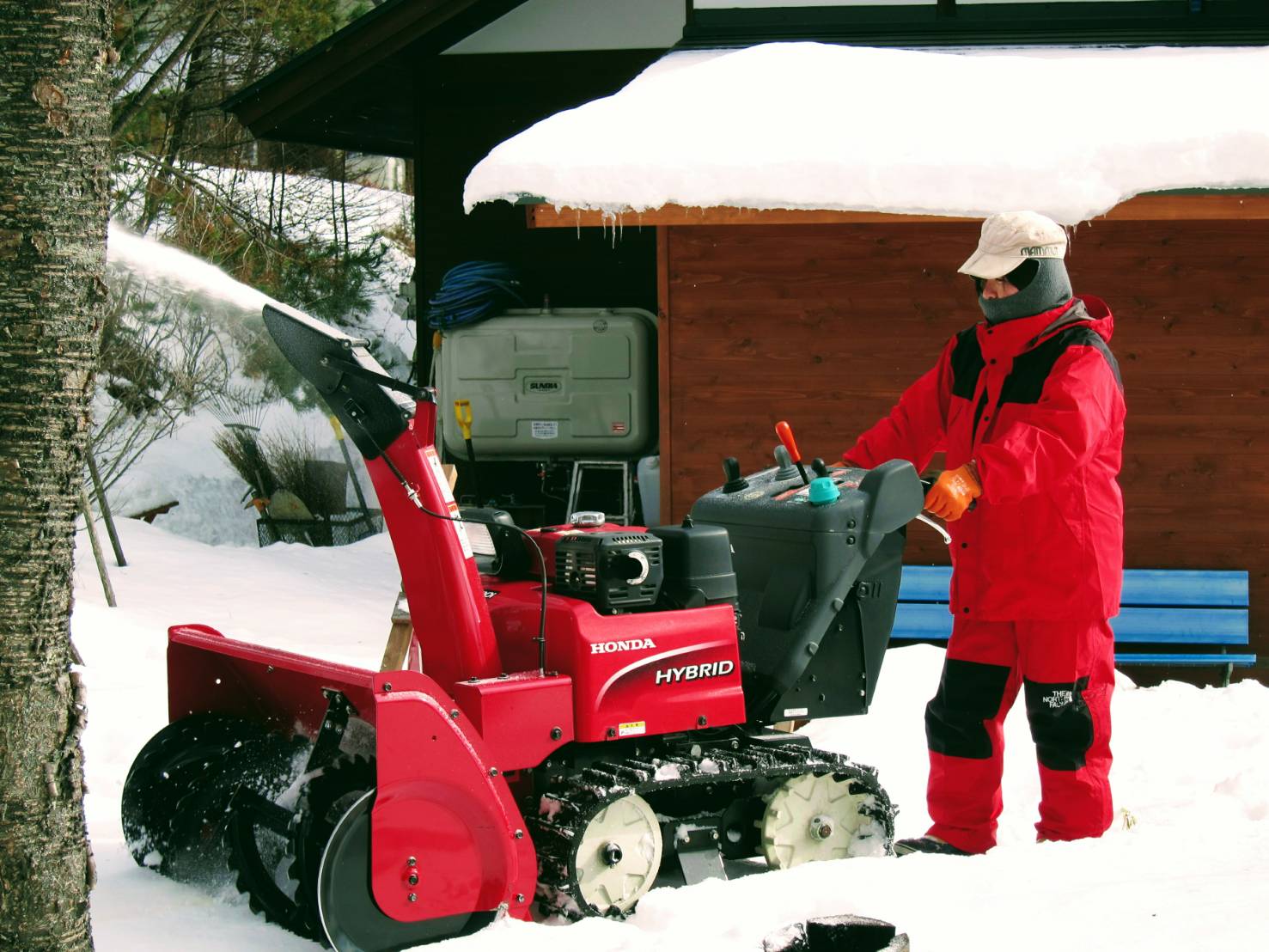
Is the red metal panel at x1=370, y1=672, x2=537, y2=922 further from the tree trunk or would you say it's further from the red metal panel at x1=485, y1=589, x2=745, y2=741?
the tree trunk

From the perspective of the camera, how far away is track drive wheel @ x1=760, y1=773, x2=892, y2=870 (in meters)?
3.93

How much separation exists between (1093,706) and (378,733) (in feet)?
6.89

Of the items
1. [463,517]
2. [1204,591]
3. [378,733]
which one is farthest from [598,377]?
[378,733]

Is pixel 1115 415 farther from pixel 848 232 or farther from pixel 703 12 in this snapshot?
pixel 703 12

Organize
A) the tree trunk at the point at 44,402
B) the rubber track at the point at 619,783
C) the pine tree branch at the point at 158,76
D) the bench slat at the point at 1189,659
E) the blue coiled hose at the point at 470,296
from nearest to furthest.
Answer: the tree trunk at the point at 44,402 < the rubber track at the point at 619,783 < the bench slat at the point at 1189,659 < the blue coiled hose at the point at 470,296 < the pine tree branch at the point at 158,76

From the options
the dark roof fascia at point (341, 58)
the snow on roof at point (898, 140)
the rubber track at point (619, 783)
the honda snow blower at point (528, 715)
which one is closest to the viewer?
the honda snow blower at point (528, 715)

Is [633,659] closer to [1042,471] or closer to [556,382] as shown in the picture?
[1042,471]

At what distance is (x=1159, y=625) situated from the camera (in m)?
7.62

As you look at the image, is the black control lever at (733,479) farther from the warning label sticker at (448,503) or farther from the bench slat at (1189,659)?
the bench slat at (1189,659)

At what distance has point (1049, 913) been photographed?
3.37m

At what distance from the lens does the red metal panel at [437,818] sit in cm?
333

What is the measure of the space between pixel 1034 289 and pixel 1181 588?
3.83 meters

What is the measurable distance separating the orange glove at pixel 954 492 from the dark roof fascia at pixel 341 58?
6.28 meters

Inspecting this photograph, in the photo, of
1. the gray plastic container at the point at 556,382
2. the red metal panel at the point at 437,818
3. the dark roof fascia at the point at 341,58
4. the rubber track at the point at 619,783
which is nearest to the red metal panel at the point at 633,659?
the rubber track at the point at 619,783
